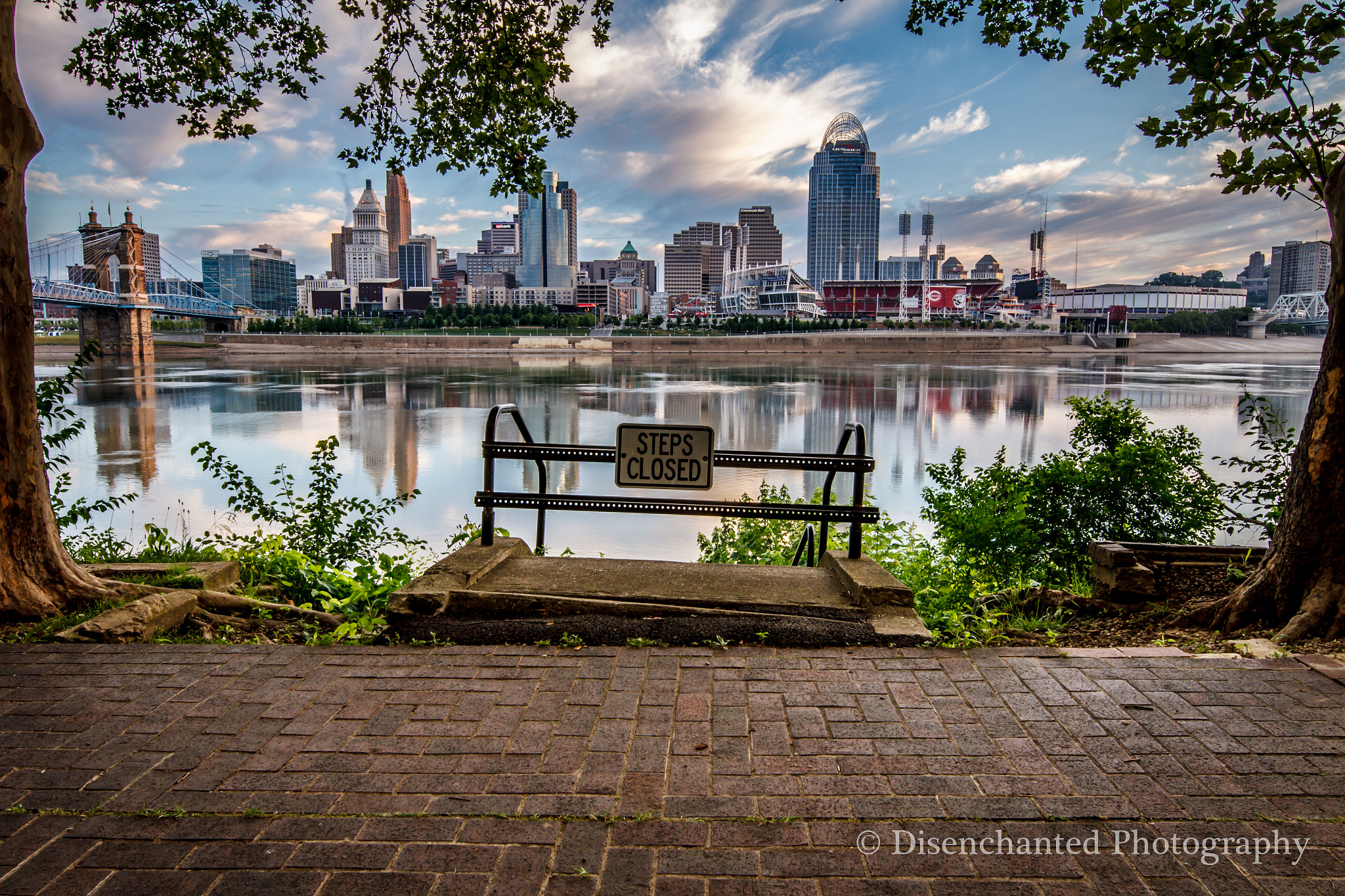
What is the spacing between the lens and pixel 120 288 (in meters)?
68.7

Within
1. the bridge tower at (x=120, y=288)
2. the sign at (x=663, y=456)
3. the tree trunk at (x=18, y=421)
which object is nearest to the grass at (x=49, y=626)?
the tree trunk at (x=18, y=421)

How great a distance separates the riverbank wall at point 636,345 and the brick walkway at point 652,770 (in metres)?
69.5

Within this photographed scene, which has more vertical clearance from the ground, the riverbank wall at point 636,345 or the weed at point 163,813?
the riverbank wall at point 636,345

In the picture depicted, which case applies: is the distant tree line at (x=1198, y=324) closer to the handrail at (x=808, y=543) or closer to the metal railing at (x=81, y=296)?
the metal railing at (x=81, y=296)

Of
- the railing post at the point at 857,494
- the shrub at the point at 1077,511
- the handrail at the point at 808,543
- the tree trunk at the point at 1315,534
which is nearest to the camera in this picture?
the tree trunk at the point at 1315,534

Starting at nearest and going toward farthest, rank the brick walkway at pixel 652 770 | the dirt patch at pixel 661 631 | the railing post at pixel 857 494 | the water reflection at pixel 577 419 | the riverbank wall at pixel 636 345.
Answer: the brick walkway at pixel 652 770, the dirt patch at pixel 661 631, the railing post at pixel 857 494, the water reflection at pixel 577 419, the riverbank wall at pixel 636 345

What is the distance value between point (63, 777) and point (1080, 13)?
709 centimetres

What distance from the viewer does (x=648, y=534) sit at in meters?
8.53

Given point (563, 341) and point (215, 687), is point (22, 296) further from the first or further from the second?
point (563, 341)

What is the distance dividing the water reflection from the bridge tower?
1884cm

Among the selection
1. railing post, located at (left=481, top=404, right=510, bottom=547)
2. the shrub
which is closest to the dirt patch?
railing post, located at (left=481, top=404, right=510, bottom=547)

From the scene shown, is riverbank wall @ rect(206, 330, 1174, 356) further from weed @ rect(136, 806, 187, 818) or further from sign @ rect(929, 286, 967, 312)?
weed @ rect(136, 806, 187, 818)

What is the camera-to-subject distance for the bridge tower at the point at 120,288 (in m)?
61.8

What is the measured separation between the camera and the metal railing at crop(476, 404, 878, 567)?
431 cm
